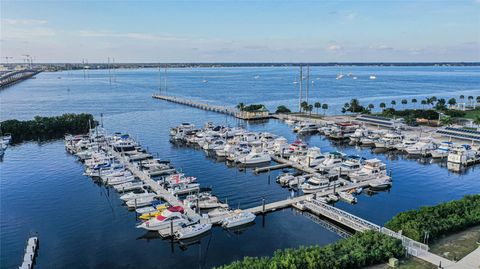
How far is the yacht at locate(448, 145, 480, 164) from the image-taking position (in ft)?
184

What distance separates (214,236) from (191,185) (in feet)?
39.2

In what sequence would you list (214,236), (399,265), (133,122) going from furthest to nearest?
(133,122), (214,236), (399,265)

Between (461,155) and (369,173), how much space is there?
17308 mm

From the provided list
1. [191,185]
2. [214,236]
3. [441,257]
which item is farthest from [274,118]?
[441,257]

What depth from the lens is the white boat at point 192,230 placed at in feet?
108

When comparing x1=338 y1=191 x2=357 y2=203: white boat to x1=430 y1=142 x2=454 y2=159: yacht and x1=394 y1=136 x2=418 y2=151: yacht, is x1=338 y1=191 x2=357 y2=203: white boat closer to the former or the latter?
x1=430 y1=142 x2=454 y2=159: yacht

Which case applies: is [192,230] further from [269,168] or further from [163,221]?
[269,168]

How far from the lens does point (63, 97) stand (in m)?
152

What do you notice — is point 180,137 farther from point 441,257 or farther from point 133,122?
point 441,257

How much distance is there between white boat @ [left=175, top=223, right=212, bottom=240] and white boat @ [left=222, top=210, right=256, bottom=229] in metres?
1.69

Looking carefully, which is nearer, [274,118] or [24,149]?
[24,149]

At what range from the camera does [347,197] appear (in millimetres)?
42406

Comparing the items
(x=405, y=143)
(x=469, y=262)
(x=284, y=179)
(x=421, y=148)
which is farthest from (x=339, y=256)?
(x=405, y=143)

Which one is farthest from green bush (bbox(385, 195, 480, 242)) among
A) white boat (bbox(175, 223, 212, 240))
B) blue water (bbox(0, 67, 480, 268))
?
white boat (bbox(175, 223, 212, 240))
